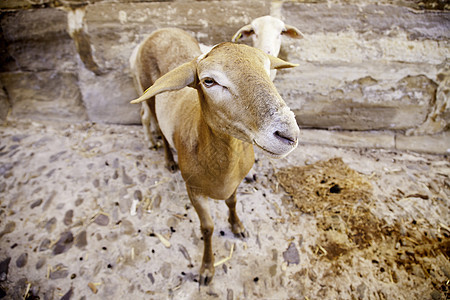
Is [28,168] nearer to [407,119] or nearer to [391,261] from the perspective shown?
[391,261]

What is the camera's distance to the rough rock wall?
9.75 feet

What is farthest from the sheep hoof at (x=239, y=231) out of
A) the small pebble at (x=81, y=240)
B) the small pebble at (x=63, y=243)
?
the small pebble at (x=63, y=243)

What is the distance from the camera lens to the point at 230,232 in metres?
2.52

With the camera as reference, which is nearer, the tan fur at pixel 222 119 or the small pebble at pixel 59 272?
the tan fur at pixel 222 119

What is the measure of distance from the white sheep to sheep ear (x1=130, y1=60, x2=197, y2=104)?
1482mm

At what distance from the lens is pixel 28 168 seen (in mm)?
3184

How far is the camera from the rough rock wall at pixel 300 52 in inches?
117

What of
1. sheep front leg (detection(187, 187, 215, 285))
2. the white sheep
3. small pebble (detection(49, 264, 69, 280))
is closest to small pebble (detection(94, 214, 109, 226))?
small pebble (detection(49, 264, 69, 280))

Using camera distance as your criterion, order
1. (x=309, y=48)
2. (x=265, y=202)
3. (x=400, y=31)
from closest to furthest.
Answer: (x=265, y=202) → (x=400, y=31) → (x=309, y=48)

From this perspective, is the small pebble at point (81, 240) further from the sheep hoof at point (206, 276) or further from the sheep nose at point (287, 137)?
the sheep nose at point (287, 137)

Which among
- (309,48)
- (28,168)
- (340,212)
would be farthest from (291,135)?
(28,168)

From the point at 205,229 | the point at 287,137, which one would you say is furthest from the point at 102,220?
the point at 287,137

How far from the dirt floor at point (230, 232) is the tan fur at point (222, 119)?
0.46m

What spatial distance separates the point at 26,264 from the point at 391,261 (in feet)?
10.8
